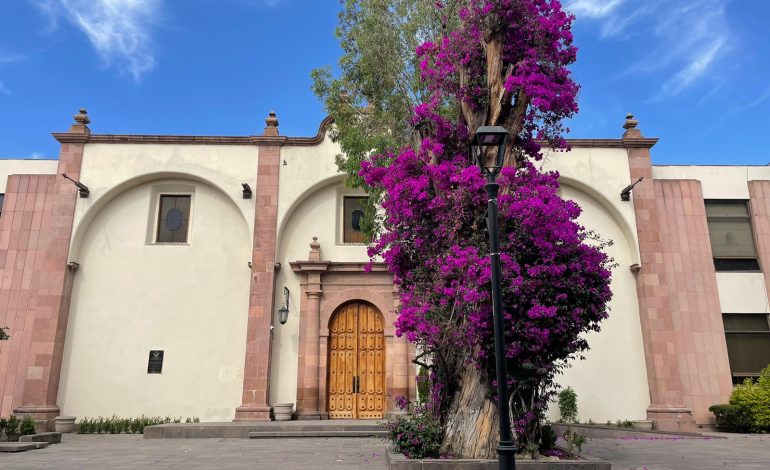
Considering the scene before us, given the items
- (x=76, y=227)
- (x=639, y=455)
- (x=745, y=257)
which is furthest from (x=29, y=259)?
(x=745, y=257)

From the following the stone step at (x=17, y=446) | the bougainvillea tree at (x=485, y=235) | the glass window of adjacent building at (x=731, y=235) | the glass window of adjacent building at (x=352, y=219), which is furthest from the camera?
the glass window of adjacent building at (x=352, y=219)

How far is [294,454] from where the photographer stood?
28.9 ft

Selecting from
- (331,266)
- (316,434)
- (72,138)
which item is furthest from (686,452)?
(72,138)

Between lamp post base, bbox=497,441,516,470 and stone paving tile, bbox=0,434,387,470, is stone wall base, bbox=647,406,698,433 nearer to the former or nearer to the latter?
stone paving tile, bbox=0,434,387,470

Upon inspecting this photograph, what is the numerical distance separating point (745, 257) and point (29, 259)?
1965 cm

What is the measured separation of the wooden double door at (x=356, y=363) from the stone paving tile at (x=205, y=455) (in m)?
2.94

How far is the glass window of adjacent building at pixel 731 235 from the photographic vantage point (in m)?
15.3

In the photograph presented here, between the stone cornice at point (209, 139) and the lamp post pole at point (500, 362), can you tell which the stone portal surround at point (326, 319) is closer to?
the stone cornice at point (209, 139)

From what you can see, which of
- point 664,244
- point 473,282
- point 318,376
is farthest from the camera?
point 664,244

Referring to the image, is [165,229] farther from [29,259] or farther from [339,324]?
[339,324]

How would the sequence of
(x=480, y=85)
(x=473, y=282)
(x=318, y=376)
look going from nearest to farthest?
(x=473, y=282)
(x=480, y=85)
(x=318, y=376)

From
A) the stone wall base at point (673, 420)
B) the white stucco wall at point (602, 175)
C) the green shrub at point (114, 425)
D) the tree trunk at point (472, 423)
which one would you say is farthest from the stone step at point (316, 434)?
the white stucco wall at point (602, 175)

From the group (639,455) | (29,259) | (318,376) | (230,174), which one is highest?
(230,174)

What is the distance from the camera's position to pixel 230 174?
15.5 m
